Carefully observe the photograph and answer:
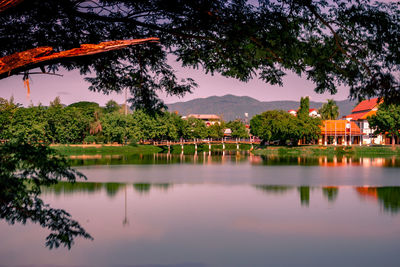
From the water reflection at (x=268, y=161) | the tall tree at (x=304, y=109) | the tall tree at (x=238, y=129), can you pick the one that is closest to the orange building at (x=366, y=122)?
the tall tree at (x=304, y=109)

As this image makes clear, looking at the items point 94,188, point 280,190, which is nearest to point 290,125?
point 280,190

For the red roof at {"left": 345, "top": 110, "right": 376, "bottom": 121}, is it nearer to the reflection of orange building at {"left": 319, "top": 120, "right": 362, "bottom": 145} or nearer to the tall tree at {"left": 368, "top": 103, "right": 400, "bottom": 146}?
the reflection of orange building at {"left": 319, "top": 120, "right": 362, "bottom": 145}

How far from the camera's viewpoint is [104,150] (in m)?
69.7

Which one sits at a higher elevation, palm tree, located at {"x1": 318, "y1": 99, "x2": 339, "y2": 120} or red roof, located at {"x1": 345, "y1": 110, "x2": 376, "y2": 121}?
palm tree, located at {"x1": 318, "y1": 99, "x2": 339, "y2": 120}

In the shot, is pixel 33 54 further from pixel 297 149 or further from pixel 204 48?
pixel 297 149

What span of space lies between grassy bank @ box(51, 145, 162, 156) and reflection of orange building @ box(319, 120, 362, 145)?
106 ft

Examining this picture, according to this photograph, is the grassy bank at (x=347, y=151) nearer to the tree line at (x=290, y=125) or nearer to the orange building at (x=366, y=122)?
the tree line at (x=290, y=125)

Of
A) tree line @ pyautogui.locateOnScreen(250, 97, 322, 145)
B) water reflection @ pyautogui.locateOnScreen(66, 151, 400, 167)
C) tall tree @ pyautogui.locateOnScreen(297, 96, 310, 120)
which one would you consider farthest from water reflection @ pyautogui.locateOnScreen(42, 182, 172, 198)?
tall tree @ pyautogui.locateOnScreen(297, 96, 310, 120)

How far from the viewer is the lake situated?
1245 cm

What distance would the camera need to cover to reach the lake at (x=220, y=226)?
12445 mm

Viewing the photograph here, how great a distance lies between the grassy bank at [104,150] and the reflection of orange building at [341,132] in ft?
106

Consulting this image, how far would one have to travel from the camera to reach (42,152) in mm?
6418

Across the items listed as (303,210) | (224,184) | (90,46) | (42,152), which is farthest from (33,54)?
(224,184)

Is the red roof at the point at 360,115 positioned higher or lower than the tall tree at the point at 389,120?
higher
